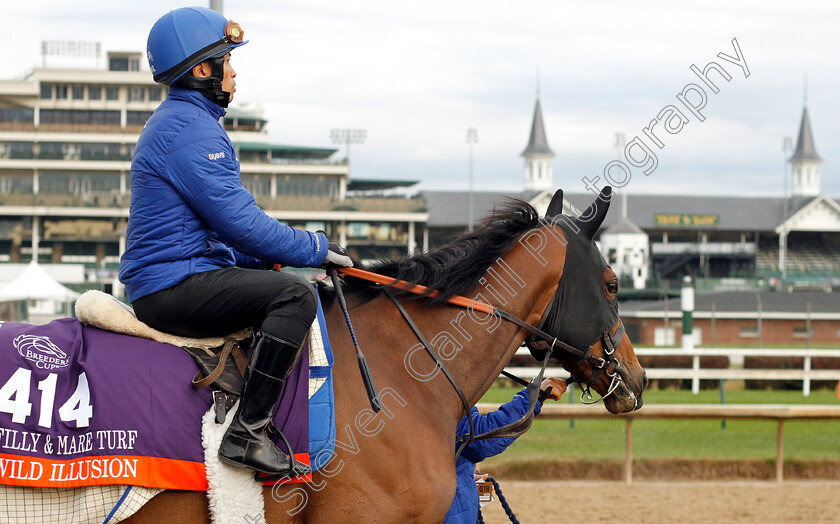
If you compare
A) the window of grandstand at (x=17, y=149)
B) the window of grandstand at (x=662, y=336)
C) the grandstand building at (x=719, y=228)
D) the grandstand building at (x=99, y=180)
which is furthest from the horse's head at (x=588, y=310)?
the window of grandstand at (x=17, y=149)

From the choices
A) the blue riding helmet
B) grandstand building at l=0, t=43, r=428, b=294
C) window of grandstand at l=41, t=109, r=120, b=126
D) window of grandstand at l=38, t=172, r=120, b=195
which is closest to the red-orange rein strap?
the blue riding helmet

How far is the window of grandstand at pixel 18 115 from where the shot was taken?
50.1 metres

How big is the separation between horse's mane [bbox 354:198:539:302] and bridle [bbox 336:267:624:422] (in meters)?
0.05

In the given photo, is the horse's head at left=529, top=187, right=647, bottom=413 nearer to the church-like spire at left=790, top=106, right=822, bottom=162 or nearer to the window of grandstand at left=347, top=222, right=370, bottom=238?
the window of grandstand at left=347, top=222, right=370, bottom=238

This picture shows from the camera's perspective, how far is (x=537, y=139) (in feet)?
199

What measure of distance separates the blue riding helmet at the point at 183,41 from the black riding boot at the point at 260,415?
34.1 inches

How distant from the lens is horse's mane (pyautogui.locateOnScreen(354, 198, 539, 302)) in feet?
8.88

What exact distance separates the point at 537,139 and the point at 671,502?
56.2m

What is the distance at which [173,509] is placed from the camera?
222 centimetres

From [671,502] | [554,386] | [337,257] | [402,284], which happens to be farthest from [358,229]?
[337,257]

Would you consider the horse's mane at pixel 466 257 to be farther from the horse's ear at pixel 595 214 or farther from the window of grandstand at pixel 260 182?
the window of grandstand at pixel 260 182

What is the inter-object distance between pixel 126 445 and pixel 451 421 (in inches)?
39.6

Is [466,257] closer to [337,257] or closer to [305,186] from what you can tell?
[337,257]

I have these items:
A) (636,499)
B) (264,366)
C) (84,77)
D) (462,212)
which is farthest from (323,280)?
(84,77)
